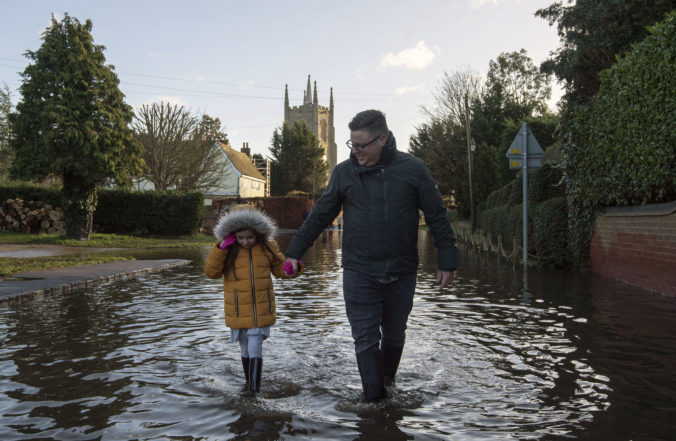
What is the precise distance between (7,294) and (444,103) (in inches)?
1626

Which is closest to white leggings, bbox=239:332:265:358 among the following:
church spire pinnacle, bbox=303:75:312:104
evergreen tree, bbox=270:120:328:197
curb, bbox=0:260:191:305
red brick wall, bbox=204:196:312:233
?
curb, bbox=0:260:191:305

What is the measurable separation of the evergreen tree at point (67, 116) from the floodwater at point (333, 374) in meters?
16.3

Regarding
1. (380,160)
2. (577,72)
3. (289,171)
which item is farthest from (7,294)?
(289,171)

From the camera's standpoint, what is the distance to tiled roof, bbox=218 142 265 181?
5946 cm

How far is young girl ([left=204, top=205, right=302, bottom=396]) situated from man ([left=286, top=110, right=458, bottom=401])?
60 centimetres

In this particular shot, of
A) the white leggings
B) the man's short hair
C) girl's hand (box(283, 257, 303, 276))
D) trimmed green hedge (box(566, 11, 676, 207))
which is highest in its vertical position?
trimmed green hedge (box(566, 11, 676, 207))

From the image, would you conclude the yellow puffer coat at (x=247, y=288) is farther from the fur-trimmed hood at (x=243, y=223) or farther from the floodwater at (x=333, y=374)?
the floodwater at (x=333, y=374)

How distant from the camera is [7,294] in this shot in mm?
8750

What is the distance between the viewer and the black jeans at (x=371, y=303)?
416 cm

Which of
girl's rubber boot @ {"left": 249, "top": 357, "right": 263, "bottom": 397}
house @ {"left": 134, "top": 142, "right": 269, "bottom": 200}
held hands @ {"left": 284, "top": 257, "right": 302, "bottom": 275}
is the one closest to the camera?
held hands @ {"left": 284, "top": 257, "right": 302, "bottom": 275}

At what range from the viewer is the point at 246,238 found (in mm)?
4699

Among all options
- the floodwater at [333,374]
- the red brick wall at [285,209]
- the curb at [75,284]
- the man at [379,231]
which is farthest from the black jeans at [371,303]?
the red brick wall at [285,209]

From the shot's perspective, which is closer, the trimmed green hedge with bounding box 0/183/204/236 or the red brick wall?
the trimmed green hedge with bounding box 0/183/204/236

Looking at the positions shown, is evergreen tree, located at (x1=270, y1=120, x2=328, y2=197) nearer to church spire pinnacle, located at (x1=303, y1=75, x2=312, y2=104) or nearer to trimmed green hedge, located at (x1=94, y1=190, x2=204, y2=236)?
church spire pinnacle, located at (x1=303, y1=75, x2=312, y2=104)
